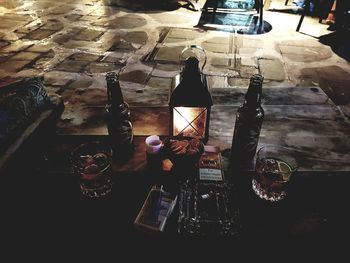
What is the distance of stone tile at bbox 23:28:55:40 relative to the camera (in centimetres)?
649

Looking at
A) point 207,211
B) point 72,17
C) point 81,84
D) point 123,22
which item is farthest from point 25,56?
point 207,211

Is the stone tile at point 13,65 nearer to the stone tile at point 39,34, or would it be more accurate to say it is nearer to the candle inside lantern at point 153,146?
the stone tile at point 39,34

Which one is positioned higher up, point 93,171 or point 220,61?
point 93,171

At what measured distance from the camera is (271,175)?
1.62 metres

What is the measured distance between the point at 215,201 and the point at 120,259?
1.86 ft

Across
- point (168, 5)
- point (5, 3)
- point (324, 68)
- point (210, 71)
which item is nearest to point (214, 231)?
point (210, 71)

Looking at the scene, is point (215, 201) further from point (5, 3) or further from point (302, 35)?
point (5, 3)

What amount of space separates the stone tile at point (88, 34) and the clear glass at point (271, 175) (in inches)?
229

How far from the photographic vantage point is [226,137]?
211 cm

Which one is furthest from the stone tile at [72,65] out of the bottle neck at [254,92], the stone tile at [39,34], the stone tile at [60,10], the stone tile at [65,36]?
the bottle neck at [254,92]

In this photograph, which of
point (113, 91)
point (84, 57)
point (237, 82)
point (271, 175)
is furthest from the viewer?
point (84, 57)

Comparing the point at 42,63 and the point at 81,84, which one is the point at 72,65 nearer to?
the point at 42,63

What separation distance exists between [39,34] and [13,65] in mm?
1659

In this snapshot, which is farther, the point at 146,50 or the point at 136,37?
the point at 136,37
